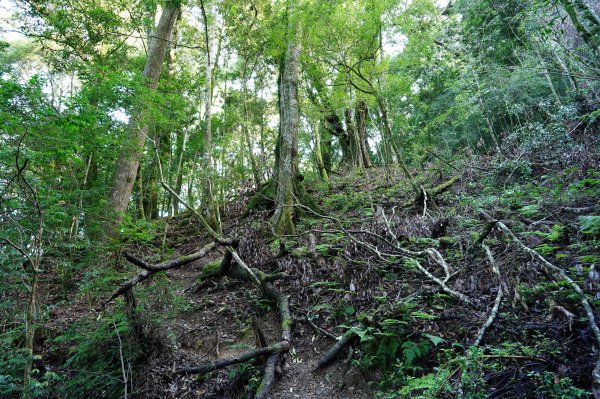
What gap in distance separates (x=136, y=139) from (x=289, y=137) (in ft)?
12.1

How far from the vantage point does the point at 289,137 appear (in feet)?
29.2

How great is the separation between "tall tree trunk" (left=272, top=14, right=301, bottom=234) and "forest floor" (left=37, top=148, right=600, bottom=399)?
0.86m

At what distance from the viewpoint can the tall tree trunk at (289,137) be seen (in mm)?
8156

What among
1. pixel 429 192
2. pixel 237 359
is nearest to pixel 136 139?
pixel 237 359

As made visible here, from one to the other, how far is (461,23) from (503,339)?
15332 millimetres

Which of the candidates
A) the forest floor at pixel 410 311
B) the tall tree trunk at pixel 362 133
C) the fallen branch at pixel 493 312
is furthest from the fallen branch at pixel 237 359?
the tall tree trunk at pixel 362 133

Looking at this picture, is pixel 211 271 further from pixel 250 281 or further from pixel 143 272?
pixel 143 272

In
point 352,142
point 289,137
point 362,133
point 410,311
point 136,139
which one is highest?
point 362,133

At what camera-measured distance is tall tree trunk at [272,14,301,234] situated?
8.16m

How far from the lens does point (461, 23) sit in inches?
563

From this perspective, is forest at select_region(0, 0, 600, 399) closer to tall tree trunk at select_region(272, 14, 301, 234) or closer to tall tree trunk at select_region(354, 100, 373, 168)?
tall tree trunk at select_region(272, 14, 301, 234)

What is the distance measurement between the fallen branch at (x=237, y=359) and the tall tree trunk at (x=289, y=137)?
398 cm

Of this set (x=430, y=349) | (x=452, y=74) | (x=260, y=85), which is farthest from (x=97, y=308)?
(x=452, y=74)

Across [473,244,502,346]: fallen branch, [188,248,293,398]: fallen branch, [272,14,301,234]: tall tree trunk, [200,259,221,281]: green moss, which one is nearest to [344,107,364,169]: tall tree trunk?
[272,14,301,234]: tall tree trunk
